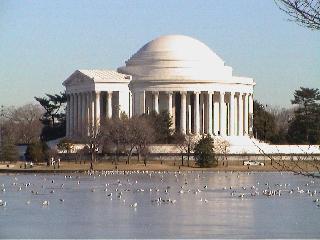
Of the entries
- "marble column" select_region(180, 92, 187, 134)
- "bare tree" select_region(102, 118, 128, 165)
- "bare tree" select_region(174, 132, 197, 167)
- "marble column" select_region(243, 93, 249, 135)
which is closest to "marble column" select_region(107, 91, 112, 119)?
"marble column" select_region(180, 92, 187, 134)

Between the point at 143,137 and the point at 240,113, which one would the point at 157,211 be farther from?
the point at 240,113

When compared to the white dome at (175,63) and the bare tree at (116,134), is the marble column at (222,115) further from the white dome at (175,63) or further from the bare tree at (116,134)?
the bare tree at (116,134)

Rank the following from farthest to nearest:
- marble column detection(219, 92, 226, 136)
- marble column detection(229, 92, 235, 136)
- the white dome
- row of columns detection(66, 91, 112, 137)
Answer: the white dome < marble column detection(219, 92, 226, 136) < marble column detection(229, 92, 235, 136) < row of columns detection(66, 91, 112, 137)

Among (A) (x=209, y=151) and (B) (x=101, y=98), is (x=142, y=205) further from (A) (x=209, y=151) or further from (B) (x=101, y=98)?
(B) (x=101, y=98)

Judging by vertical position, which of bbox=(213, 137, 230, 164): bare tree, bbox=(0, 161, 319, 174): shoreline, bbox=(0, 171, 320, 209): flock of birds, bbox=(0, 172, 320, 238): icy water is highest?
bbox=(213, 137, 230, 164): bare tree

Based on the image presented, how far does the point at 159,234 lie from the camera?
40.6 m

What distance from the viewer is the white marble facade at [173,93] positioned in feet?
481

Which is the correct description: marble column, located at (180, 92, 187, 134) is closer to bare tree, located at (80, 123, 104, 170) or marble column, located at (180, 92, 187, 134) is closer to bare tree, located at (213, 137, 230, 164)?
bare tree, located at (213, 137, 230, 164)

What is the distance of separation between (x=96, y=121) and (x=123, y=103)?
50.3 ft

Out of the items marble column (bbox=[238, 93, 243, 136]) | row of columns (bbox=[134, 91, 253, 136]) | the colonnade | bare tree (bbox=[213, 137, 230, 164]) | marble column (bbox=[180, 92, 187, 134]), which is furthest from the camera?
marble column (bbox=[238, 93, 243, 136])

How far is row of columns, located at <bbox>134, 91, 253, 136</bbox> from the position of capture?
481 ft

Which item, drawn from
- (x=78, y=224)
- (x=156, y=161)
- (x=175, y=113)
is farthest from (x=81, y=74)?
(x=78, y=224)

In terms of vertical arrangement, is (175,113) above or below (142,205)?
above

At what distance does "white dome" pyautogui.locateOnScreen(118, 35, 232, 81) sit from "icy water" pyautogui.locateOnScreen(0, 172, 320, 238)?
70867mm
